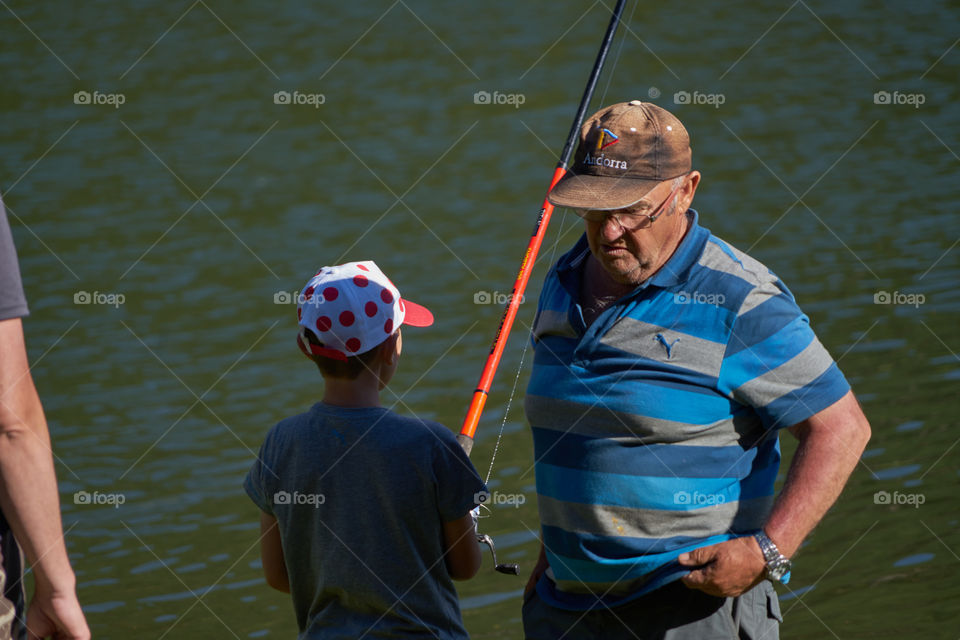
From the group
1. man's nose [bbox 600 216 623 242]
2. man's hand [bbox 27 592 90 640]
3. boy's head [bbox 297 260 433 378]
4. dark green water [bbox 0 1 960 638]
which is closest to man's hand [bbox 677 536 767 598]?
man's nose [bbox 600 216 623 242]

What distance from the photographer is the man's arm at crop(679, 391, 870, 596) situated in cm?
220

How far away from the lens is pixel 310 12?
13781mm

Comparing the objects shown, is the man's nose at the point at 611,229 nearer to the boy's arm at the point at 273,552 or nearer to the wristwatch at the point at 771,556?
the wristwatch at the point at 771,556

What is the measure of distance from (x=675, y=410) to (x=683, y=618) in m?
0.39

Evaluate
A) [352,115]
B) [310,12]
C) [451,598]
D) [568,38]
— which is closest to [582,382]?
[451,598]

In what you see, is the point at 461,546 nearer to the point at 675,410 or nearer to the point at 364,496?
the point at 364,496

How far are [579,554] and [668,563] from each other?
18 cm

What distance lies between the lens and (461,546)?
2.32 meters

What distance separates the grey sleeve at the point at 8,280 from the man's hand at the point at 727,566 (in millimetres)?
1220

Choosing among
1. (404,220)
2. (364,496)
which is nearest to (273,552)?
(364,496)

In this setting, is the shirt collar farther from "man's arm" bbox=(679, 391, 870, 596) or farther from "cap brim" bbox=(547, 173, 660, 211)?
"man's arm" bbox=(679, 391, 870, 596)

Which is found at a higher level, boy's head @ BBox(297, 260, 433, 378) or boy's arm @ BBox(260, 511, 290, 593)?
boy's head @ BBox(297, 260, 433, 378)

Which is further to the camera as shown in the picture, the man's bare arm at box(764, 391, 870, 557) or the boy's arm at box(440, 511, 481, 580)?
the boy's arm at box(440, 511, 481, 580)

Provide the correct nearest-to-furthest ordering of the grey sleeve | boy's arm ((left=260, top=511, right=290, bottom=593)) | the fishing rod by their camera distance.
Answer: the grey sleeve, boy's arm ((left=260, top=511, right=290, bottom=593)), the fishing rod
